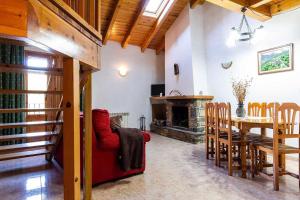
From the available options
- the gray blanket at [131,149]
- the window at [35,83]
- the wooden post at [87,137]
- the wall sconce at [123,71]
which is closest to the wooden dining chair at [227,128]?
the gray blanket at [131,149]

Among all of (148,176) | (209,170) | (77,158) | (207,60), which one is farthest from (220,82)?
(77,158)

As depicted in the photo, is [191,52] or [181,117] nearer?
[191,52]

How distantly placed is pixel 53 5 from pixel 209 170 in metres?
2.92

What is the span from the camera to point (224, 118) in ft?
→ 10.2

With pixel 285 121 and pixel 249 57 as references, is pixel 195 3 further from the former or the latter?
pixel 285 121

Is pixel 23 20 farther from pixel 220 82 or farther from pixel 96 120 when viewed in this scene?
pixel 220 82

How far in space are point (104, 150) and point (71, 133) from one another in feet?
4.20

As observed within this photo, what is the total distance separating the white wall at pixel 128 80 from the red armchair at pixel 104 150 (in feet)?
12.2

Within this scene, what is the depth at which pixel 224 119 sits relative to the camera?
3.12 metres

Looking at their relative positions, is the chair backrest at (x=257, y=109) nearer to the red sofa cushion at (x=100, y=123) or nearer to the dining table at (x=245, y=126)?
the dining table at (x=245, y=126)

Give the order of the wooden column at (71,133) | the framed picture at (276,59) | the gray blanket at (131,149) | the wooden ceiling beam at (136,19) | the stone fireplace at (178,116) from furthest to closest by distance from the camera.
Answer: the stone fireplace at (178,116)
the wooden ceiling beam at (136,19)
the framed picture at (276,59)
the gray blanket at (131,149)
the wooden column at (71,133)

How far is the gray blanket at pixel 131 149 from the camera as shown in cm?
271

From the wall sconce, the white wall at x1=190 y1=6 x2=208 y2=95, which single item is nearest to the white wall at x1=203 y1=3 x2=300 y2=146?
the white wall at x1=190 y1=6 x2=208 y2=95

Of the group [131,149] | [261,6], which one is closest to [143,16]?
[261,6]
